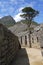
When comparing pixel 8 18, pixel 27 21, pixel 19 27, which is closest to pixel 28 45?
pixel 19 27

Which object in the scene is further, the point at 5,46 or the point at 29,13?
the point at 29,13

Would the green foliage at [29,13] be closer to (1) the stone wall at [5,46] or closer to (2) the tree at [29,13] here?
(2) the tree at [29,13]

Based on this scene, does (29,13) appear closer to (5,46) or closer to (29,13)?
(29,13)

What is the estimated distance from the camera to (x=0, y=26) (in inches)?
175

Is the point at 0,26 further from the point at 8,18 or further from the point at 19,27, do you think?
the point at 8,18

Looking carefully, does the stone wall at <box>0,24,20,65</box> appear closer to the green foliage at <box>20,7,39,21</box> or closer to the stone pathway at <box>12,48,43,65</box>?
the stone pathway at <box>12,48,43,65</box>

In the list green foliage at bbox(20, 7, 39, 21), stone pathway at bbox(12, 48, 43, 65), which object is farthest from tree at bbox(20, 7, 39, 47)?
stone pathway at bbox(12, 48, 43, 65)

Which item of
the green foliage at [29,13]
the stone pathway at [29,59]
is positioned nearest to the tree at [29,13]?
the green foliage at [29,13]

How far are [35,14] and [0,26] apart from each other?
27326mm

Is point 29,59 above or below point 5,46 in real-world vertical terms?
below

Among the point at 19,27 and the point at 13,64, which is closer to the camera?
the point at 13,64

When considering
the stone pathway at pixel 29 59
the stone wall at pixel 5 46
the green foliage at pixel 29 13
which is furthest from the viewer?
the green foliage at pixel 29 13

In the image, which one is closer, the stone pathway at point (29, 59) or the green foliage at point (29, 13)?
the stone pathway at point (29, 59)

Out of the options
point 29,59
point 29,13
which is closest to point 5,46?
point 29,59
